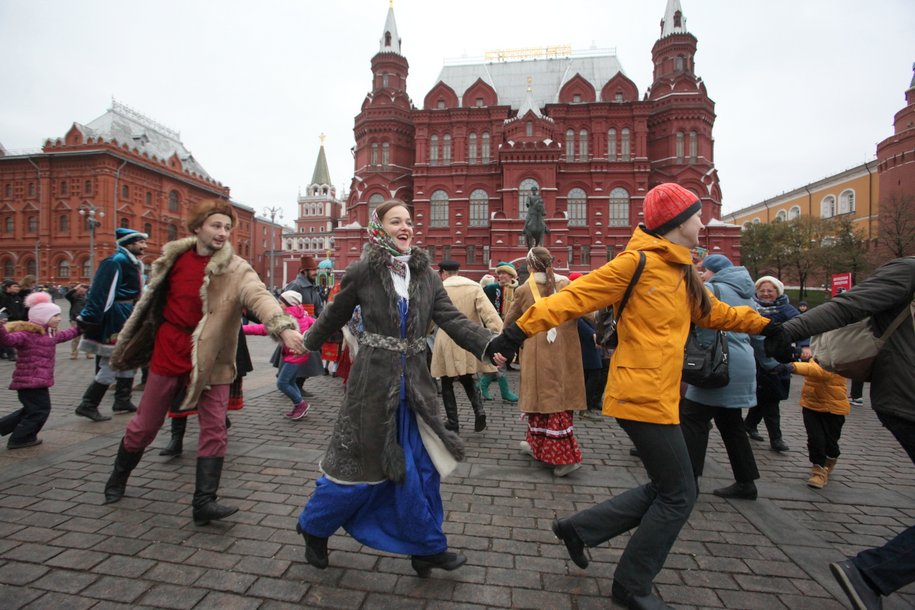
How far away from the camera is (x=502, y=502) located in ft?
11.9

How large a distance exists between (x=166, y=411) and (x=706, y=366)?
380 cm

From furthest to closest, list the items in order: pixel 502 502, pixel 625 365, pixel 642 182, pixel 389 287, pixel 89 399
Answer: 1. pixel 642 182
2. pixel 89 399
3. pixel 502 502
4. pixel 389 287
5. pixel 625 365

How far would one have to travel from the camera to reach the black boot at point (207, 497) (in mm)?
3100

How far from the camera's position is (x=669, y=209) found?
2516 millimetres

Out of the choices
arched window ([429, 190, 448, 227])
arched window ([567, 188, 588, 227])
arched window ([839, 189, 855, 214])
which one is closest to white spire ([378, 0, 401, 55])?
arched window ([429, 190, 448, 227])

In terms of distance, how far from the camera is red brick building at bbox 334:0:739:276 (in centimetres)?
4184

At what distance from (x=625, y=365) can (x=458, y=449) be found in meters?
0.96

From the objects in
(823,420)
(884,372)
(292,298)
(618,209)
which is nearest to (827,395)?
(823,420)

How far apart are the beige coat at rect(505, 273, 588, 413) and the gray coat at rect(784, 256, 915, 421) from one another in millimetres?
2148

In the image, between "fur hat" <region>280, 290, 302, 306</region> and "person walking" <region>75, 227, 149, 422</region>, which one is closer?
"fur hat" <region>280, 290, 302, 306</region>

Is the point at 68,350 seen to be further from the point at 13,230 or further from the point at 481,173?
the point at 13,230

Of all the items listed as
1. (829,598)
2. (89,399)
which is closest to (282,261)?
(89,399)

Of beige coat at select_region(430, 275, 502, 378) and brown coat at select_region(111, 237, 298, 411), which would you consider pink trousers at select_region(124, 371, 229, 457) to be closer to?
brown coat at select_region(111, 237, 298, 411)

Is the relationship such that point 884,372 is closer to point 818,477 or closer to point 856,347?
point 856,347
